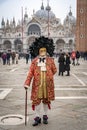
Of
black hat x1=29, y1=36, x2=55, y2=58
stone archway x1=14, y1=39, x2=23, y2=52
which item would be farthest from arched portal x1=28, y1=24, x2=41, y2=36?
black hat x1=29, y1=36, x2=55, y2=58

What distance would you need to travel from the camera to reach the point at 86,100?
9102 millimetres

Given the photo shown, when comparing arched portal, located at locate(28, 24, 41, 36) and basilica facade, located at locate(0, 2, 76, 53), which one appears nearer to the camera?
basilica facade, located at locate(0, 2, 76, 53)

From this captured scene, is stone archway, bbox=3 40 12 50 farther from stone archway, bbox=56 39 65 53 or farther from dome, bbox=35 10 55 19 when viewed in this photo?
dome, bbox=35 10 55 19

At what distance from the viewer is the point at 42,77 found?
6375 mm

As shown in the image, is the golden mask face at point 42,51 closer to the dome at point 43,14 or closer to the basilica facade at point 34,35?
the basilica facade at point 34,35

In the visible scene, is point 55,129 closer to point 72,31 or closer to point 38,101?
point 38,101

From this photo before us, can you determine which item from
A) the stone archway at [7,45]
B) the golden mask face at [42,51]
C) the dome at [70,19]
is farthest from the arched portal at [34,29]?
the golden mask face at [42,51]

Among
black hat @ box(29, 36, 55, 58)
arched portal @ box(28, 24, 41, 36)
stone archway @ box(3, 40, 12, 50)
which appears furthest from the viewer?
stone archway @ box(3, 40, 12, 50)

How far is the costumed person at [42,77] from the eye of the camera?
632cm

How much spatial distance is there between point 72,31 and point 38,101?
102 meters

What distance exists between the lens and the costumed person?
632 centimetres

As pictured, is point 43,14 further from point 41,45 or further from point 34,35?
point 41,45

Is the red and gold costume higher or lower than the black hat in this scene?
lower

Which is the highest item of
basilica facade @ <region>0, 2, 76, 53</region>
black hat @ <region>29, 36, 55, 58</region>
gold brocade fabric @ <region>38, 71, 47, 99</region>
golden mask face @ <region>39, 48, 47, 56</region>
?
basilica facade @ <region>0, 2, 76, 53</region>
